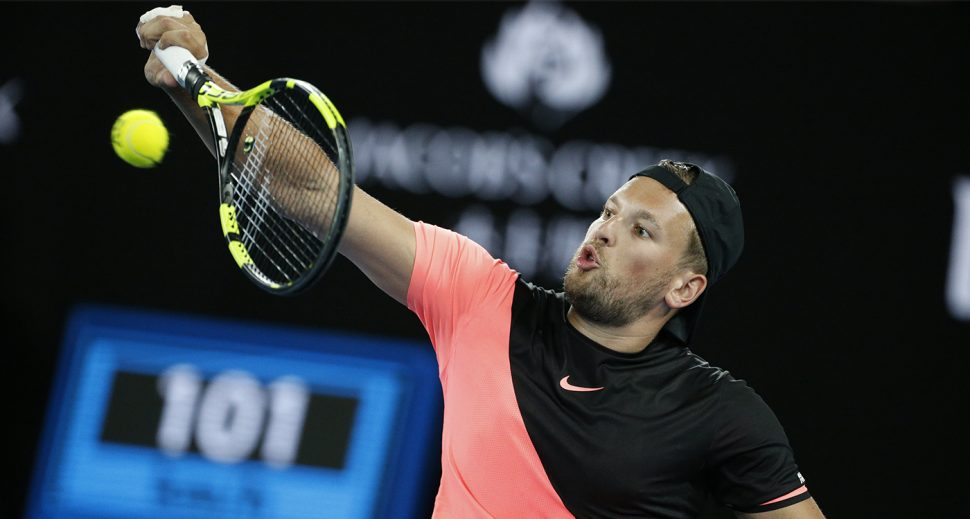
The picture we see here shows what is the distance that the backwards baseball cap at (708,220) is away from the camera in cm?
281

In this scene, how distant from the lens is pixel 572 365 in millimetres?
2736

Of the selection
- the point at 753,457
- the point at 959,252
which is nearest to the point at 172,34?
the point at 753,457

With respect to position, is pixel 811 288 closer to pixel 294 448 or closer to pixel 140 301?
pixel 294 448

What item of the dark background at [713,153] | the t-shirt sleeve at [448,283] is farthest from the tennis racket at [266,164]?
the dark background at [713,153]

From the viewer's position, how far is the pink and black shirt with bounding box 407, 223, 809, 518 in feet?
8.67

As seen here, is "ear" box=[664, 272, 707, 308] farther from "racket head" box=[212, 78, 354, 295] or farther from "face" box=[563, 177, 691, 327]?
"racket head" box=[212, 78, 354, 295]

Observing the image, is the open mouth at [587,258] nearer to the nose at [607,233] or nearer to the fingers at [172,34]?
the nose at [607,233]

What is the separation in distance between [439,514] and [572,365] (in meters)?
0.44

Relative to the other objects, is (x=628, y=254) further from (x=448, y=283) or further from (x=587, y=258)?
(x=448, y=283)

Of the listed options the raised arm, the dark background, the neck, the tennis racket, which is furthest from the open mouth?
the dark background

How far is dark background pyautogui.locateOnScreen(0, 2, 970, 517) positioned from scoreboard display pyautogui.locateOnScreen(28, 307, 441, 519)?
105 millimetres

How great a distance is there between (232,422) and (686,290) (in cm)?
249

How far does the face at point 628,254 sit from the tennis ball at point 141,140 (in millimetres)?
1185

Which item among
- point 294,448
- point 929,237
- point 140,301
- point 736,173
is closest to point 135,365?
point 140,301
